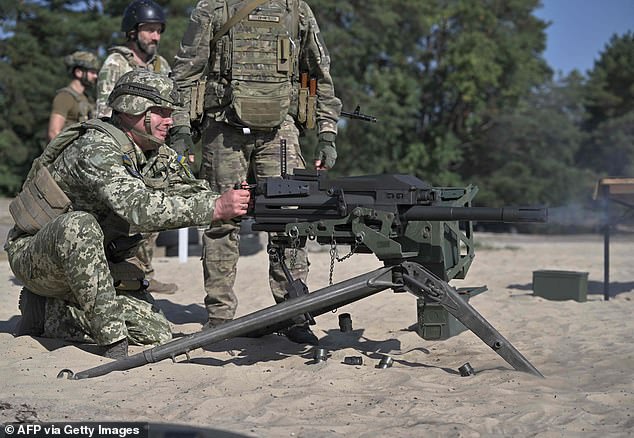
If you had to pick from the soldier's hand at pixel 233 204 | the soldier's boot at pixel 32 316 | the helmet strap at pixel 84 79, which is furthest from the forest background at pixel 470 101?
the soldier's hand at pixel 233 204

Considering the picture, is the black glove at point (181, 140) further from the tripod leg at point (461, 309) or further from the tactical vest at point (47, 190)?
the tripod leg at point (461, 309)

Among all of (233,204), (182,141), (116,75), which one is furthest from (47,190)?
→ (116,75)

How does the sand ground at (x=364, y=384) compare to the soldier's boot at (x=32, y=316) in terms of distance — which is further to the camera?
the soldier's boot at (x=32, y=316)

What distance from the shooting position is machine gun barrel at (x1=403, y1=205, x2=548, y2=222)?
4.14m

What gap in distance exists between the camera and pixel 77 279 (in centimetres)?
472

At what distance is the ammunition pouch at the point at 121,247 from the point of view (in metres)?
5.27

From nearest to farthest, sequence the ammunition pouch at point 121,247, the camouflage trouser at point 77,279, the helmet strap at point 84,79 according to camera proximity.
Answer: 1. the camouflage trouser at point 77,279
2. the ammunition pouch at point 121,247
3. the helmet strap at point 84,79

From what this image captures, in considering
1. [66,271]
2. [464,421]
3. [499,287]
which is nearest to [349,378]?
[464,421]

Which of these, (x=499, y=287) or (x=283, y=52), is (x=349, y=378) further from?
(x=499, y=287)

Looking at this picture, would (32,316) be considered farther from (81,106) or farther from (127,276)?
(81,106)

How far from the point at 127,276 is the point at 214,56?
5.15 feet

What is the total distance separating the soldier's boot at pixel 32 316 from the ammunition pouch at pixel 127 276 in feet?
1.51

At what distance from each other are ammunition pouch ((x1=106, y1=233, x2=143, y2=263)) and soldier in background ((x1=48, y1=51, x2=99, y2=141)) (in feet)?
12.9

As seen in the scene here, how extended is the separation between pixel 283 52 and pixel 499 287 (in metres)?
3.92
